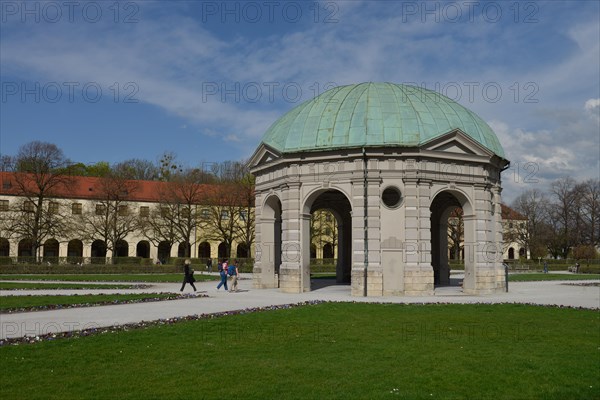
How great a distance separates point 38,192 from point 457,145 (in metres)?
53.6

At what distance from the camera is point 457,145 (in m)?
29.4

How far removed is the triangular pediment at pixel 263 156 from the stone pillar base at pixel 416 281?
907cm

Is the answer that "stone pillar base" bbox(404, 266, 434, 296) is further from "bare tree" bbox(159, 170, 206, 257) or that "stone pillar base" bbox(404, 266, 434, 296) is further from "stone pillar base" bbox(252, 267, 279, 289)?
"bare tree" bbox(159, 170, 206, 257)

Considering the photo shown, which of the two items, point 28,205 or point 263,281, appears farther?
point 28,205

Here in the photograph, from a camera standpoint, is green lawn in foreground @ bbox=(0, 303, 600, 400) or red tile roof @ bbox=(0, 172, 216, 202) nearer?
green lawn in foreground @ bbox=(0, 303, 600, 400)

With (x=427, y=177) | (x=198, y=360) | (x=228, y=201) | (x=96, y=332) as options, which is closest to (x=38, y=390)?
(x=198, y=360)

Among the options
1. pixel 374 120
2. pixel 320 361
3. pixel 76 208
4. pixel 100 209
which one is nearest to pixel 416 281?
pixel 374 120

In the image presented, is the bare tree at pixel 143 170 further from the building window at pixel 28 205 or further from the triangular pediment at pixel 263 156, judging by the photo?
the triangular pediment at pixel 263 156

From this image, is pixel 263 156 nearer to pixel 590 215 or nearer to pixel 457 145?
pixel 457 145

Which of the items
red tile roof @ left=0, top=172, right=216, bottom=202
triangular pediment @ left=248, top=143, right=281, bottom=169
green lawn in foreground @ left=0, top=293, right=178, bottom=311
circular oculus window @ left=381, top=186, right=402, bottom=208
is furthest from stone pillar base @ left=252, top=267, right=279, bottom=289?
red tile roof @ left=0, top=172, right=216, bottom=202

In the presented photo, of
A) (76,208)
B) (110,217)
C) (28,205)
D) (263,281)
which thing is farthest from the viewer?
(76,208)

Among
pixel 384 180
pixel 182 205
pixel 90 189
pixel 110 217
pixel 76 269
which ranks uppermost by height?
pixel 90 189

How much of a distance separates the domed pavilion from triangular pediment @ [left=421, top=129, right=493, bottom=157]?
0.05 metres

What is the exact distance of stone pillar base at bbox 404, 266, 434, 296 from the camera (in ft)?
90.3
